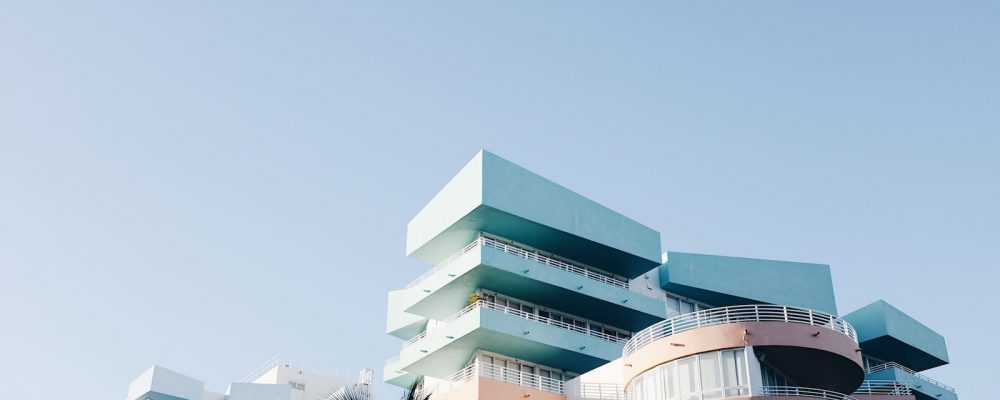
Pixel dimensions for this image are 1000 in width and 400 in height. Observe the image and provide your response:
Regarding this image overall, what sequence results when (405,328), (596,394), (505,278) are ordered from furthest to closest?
1. (405,328)
2. (505,278)
3. (596,394)

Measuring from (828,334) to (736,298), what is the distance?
78.9 feet

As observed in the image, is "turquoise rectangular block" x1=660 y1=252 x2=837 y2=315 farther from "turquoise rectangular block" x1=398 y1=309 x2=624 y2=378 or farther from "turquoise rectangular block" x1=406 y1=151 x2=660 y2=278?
"turquoise rectangular block" x1=398 y1=309 x2=624 y2=378

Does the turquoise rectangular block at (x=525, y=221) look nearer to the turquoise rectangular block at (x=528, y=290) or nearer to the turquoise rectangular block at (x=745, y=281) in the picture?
the turquoise rectangular block at (x=528, y=290)

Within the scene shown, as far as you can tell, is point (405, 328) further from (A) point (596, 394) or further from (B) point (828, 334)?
(B) point (828, 334)

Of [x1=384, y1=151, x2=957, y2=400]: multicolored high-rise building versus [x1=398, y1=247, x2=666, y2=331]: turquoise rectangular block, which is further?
[x1=398, y1=247, x2=666, y2=331]: turquoise rectangular block

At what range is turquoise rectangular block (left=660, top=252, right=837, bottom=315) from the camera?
58.9 metres

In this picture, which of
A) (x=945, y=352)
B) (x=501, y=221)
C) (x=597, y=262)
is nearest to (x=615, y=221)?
(x=597, y=262)

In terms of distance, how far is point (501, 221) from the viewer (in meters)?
50.4

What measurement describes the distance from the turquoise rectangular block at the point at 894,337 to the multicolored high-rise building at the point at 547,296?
0.40 ft

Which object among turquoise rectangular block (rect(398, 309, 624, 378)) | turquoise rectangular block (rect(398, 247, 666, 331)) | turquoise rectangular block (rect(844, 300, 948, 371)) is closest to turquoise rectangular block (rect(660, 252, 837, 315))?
turquoise rectangular block (rect(844, 300, 948, 371))

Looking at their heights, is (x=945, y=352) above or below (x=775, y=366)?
Answer: above

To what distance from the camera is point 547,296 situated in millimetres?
52219

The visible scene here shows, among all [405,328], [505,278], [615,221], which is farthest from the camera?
[405,328]

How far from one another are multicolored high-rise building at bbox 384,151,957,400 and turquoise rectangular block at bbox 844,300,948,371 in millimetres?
123
